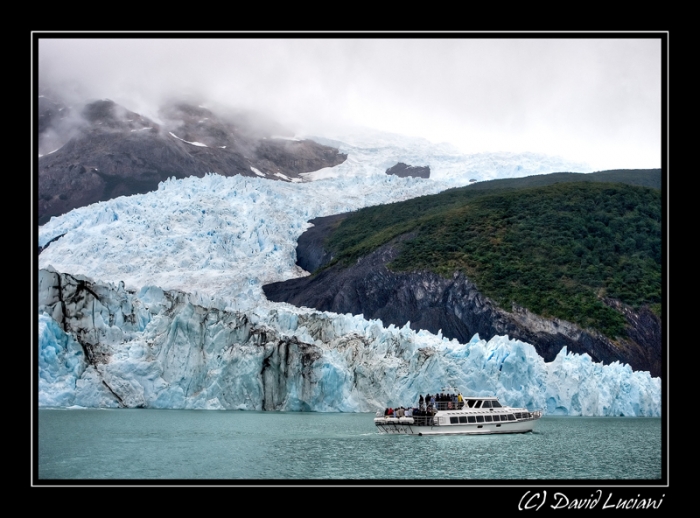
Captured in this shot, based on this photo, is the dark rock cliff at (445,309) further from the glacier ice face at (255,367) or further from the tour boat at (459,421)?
the tour boat at (459,421)

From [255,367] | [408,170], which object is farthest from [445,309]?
[408,170]

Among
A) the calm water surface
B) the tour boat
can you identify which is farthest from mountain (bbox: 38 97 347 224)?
the tour boat

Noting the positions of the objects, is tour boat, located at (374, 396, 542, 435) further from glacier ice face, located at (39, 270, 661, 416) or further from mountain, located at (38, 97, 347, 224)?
mountain, located at (38, 97, 347, 224)

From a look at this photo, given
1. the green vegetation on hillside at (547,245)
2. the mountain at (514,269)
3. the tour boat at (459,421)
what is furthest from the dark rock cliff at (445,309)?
the tour boat at (459,421)

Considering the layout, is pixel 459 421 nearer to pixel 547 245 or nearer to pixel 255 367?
pixel 255 367
